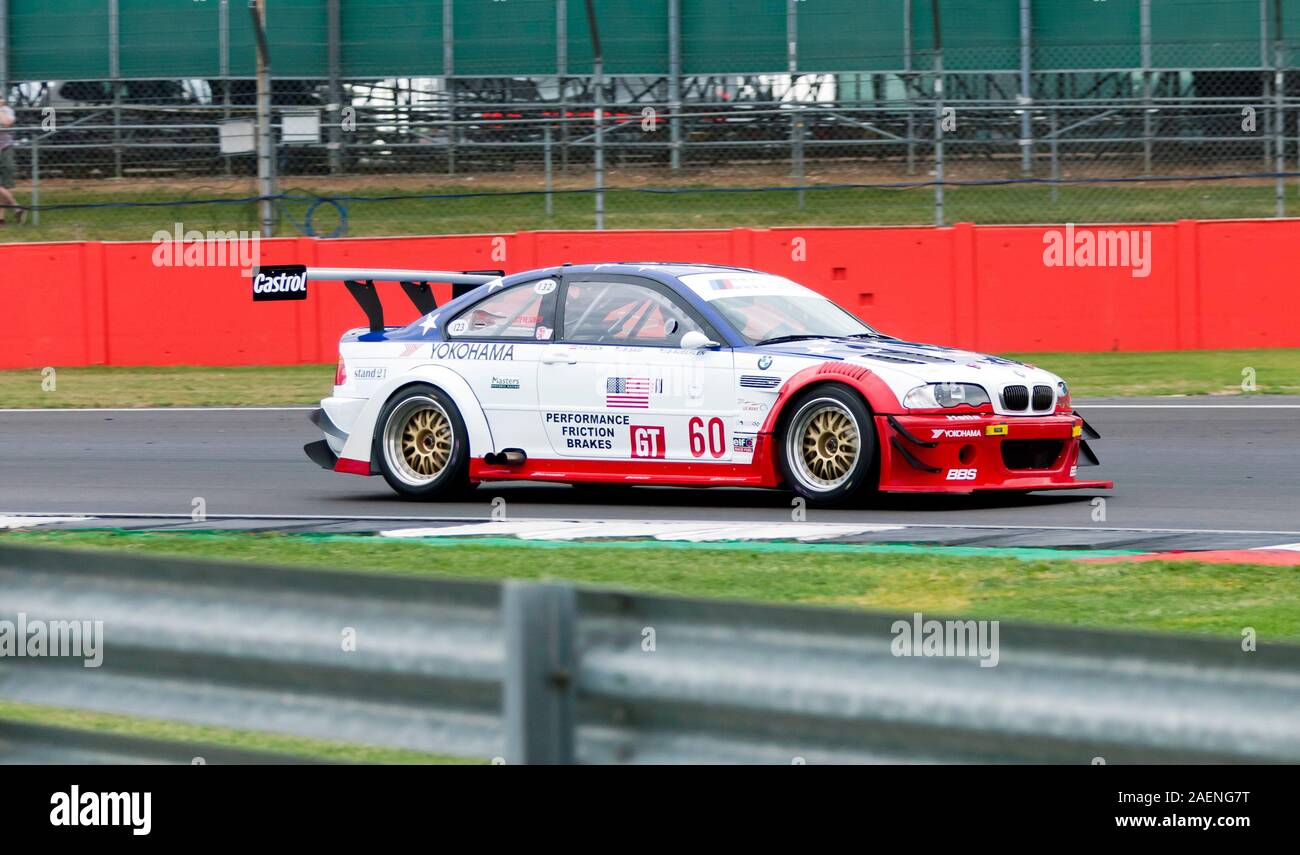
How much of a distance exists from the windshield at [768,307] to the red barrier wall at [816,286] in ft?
25.6

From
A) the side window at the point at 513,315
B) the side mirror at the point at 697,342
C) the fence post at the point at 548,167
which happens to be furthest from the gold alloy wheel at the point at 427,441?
the fence post at the point at 548,167

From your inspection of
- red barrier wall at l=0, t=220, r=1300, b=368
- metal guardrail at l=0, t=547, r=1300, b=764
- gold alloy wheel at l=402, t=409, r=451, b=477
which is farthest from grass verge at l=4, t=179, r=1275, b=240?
metal guardrail at l=0, t=547, r=1300, b=764

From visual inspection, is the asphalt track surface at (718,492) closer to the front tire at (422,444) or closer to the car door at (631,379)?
the front tire at (422,444)

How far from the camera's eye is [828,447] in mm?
9969

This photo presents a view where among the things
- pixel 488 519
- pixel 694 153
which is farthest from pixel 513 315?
pixel 694 153

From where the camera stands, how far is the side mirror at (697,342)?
10.2 m

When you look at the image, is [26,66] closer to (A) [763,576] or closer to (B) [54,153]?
(B) [54,153]

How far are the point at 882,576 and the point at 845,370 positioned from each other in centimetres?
210

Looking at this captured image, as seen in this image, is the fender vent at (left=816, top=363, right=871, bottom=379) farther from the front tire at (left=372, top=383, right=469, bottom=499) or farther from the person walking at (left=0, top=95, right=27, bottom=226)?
the person walking at (left=0, top=95, right=27, bottom=226)

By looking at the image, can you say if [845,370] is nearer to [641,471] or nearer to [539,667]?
[641,471]

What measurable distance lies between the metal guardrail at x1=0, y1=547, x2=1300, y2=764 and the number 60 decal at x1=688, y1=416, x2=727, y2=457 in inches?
236

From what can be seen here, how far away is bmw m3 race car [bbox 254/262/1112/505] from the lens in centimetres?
981

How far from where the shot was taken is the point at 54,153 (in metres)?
23.5

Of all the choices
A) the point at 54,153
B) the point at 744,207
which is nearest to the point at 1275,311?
the point at 744,207
